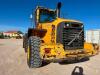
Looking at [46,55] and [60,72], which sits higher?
[46,55]

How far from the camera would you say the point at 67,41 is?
9578 millimetres

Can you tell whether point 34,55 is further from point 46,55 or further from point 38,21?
point 38,21

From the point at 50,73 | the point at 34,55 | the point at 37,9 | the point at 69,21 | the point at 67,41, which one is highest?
the point at 37,9

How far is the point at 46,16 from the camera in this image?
11.2m

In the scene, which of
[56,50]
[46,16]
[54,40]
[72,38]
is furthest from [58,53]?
[46,16]

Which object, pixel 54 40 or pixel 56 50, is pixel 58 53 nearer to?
pixel 56 50

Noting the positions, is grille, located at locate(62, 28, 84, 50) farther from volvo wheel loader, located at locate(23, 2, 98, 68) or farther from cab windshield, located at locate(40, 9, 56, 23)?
cab windshield, located at locate(40, 9, 56, 23)

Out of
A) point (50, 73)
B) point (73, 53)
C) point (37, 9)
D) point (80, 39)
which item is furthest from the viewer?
point (37, 9)

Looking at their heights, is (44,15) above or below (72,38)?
above

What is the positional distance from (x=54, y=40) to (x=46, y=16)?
2.03 m

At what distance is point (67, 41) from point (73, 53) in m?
0.80

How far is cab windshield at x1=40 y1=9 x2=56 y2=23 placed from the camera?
1101 cm

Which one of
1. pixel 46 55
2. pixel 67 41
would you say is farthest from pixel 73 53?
pixel 46 55

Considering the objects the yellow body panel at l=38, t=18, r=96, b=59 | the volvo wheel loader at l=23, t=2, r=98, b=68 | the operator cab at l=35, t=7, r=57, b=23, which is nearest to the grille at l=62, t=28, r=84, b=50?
the volvo wheel loader at l=23, t=2, r=98, b=68
